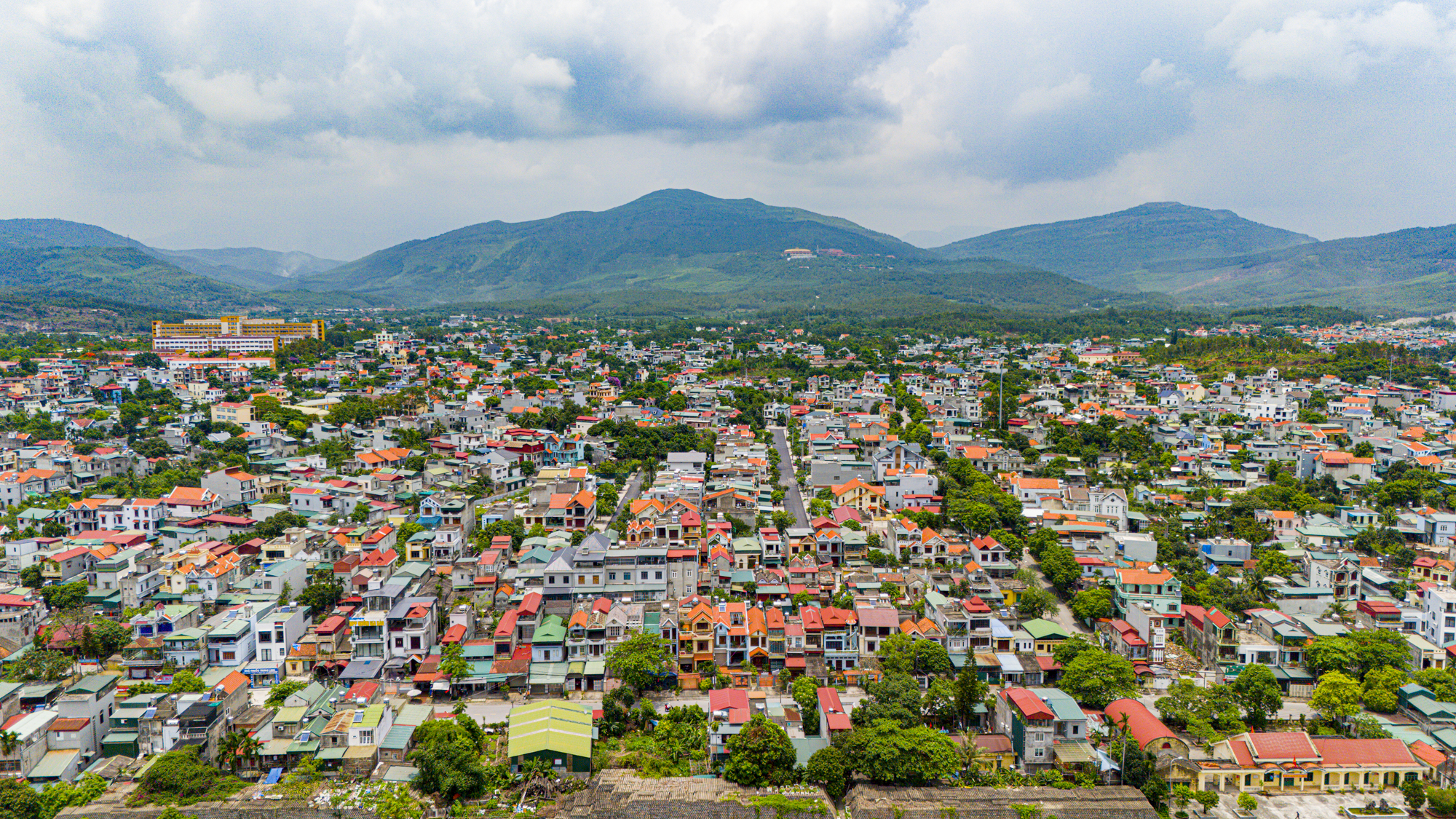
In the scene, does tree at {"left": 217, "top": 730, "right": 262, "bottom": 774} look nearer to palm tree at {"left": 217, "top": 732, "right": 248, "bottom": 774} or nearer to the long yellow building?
palm tree at {"left": 217, "top": 732, "right": 248, "bottom": 774}

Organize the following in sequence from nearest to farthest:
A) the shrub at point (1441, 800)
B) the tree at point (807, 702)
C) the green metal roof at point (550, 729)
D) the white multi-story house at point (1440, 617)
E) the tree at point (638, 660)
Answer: the shrub at point (1441, 800) → the green metal roof at point (550, 729) → the tree at point (807, 702) → the tree at point (638, 660) → the white multi-story house at point (1440, 617)

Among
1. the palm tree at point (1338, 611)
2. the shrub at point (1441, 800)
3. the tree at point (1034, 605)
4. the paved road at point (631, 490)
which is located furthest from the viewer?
the paved road at point (631, 490)

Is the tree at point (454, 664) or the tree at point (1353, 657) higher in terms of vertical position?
the tree at point (454, 664)

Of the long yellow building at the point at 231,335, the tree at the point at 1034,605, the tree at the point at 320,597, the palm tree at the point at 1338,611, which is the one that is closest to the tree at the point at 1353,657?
the palm tree at the point at 1338,611

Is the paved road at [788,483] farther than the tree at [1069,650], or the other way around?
the paved road at [788,483]

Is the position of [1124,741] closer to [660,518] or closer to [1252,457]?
[660,518]

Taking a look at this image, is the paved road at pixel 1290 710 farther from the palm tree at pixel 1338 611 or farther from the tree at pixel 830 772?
the tree at pixel 830 772

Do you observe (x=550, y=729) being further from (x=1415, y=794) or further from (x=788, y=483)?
(x=788, y=483)

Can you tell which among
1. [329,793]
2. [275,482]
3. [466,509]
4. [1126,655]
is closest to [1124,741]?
[1126,655]
